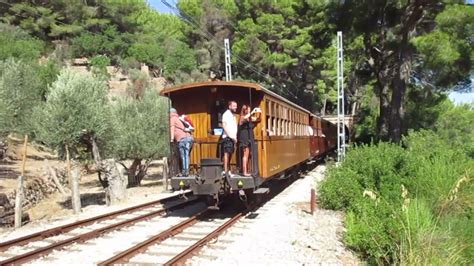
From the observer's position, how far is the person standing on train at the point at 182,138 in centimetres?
1196

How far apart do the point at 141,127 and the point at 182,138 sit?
11.0 m

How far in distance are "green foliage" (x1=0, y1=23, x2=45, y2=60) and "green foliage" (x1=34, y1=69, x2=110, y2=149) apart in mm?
26055

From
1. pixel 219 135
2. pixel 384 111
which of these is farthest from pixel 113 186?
pixel 384 111

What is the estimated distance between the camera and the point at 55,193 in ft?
74.4

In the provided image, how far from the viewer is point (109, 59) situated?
58906 mm

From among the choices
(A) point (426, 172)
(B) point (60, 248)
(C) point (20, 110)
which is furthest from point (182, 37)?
(B) point (60, 248)

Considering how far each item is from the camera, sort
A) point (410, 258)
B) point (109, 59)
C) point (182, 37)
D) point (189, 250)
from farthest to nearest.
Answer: point (109, 59), point (182, 37), point (189, 250), point (410, 258)

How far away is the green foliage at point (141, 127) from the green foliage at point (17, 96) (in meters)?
5.18

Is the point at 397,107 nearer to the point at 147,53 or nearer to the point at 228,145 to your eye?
the point at 228,145

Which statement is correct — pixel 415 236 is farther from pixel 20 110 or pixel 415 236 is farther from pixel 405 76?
pixel 20 110

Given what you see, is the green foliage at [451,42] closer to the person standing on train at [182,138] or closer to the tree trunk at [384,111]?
the tree trunk at [384,111]

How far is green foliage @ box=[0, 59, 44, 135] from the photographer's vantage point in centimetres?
2428

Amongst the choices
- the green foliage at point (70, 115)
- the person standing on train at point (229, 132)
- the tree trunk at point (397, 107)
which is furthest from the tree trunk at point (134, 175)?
the person standing on train at point (229, 132)

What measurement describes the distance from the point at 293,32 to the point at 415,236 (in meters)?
31.9
